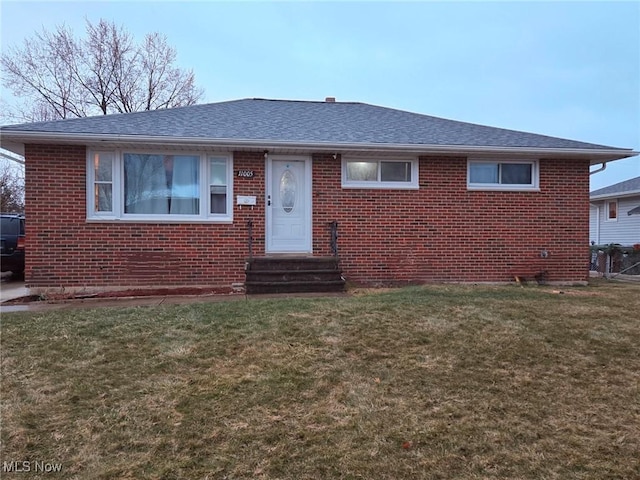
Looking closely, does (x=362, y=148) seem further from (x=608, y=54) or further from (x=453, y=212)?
(x=608, y=54)

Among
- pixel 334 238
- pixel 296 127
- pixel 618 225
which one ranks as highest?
pixel 296 127

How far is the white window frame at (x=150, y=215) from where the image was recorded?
25.3 feet

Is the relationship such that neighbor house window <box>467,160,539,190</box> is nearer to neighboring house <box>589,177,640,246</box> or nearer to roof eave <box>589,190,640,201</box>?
neighboring house <box>589,177,640,246</box>

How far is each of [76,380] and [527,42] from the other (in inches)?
1108

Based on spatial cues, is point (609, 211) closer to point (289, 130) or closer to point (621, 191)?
point (621, 191)

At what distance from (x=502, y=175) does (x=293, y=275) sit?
5.13 m

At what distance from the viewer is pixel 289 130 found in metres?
8.55

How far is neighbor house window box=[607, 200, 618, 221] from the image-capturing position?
18.4m

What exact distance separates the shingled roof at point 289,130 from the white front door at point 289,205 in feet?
2.23

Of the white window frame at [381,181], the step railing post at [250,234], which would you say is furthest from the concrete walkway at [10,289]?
the white window frame at [381,181]

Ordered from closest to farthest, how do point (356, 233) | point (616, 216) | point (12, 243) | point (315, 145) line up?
point (315, 145), point (356, 233), point (12, 243), point (616, 216)

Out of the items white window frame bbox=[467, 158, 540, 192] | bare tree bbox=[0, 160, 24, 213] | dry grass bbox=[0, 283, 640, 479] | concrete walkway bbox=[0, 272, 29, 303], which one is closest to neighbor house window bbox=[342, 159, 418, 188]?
white window frame bbox=[467, 158, 540, 192]

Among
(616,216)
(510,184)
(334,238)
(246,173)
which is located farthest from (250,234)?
(616,216)

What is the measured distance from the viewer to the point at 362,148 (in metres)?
7.95
